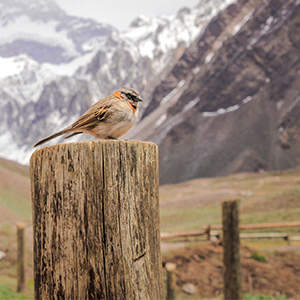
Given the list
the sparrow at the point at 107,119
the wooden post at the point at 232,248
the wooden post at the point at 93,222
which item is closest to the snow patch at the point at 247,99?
the wooden post at the point at 232,248

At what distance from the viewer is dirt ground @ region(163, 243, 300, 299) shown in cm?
921

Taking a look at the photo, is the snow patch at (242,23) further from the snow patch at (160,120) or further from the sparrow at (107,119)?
the sparrow at (107,119)

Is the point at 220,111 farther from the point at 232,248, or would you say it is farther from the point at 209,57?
the point at 232,248

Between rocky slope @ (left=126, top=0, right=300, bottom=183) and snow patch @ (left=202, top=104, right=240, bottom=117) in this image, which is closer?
rocky slope @ (left=126, top=0, right=300, bottom=183)

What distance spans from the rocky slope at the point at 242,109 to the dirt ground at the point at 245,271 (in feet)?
162

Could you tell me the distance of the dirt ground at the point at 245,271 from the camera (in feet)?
30.2

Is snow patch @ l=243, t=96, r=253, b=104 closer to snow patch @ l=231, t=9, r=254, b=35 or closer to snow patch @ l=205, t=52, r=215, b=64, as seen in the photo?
snow patch @ l=205, t=52, r=215, b=64

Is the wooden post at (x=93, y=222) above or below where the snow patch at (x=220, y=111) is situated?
below

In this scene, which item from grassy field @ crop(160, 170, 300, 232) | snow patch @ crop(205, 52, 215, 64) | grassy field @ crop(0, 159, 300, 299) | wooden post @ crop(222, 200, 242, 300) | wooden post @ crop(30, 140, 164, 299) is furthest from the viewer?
snow patch @ crop(205, 52, 215, 64)

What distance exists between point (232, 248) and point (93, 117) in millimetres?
4502

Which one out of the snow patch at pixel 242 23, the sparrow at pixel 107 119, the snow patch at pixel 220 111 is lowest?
the sparrow at pixel 107 119

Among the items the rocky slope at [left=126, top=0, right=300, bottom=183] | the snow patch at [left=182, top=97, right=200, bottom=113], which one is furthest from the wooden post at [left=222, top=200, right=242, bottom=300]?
the snow patch at [left=182, top=97, right=200, bottom=113]

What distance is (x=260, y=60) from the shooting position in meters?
81.8

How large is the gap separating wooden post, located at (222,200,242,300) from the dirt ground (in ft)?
10.8
